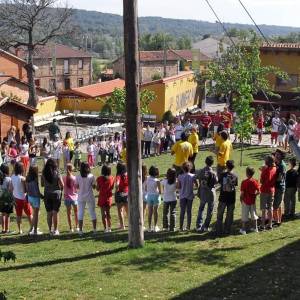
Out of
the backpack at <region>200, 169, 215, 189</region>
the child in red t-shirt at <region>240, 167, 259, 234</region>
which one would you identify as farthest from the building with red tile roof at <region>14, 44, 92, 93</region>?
the child in red t-shirt at <region>240, 167, 259, 234</region>

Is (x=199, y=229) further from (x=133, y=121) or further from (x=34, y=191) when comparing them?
(x=34, y=191)

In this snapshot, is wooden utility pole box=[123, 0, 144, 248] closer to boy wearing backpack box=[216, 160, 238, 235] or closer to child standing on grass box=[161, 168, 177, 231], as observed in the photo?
child standing on grass box=[161, 168, 177, 231]

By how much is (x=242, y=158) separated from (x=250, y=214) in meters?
11.4

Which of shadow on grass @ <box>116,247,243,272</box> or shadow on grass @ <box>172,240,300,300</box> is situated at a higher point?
shadow on grass @ <box>116,247,243,272</box>

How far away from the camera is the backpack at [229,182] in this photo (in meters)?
12.1

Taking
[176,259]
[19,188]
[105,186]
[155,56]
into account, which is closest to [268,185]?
A: [176,259]

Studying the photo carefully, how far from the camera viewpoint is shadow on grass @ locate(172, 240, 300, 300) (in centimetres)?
902

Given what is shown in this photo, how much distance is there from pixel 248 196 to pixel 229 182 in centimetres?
61

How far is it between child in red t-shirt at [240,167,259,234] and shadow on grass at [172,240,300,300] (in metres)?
1.73

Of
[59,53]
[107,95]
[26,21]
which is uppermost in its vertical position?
[59,53]

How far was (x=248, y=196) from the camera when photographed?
1240 centimetres

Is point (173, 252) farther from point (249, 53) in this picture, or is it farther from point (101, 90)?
point (101, 90)

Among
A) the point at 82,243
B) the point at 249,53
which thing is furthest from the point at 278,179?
the point at 249,53

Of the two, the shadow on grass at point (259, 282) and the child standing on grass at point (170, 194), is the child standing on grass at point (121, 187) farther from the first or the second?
the shadow on grass at point (259, 282)
